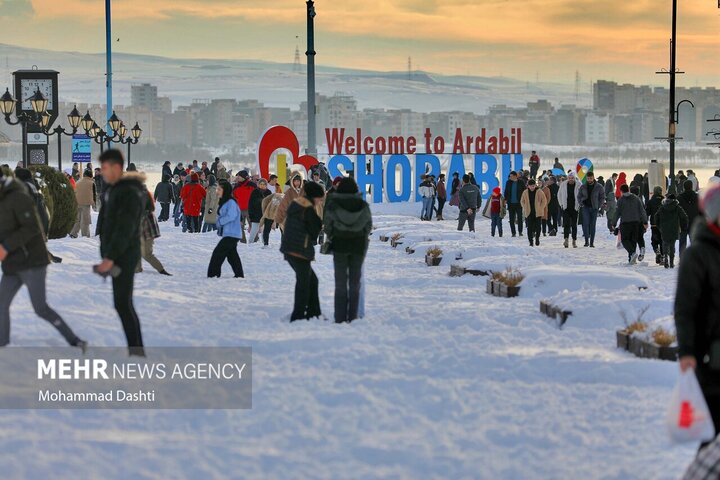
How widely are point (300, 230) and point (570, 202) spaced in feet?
49.3

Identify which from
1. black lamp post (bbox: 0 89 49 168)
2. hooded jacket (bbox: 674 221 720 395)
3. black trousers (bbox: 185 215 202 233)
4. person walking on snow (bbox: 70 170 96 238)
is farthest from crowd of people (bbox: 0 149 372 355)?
black lamp post (bbox: 0 89 49 168)

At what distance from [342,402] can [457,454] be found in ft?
5.02

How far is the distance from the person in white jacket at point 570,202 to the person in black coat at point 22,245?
18142 mm

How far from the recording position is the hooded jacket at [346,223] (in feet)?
39.6

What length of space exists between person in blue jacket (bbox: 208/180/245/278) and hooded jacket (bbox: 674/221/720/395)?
11.4 metres

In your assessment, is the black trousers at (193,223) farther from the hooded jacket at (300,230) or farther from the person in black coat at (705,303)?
the person in black coat at (705,303)

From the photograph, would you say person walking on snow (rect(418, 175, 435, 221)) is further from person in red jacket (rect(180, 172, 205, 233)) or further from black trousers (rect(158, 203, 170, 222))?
person in red jacket (rect(180, 172, 205, 233))

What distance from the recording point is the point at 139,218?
9.34m

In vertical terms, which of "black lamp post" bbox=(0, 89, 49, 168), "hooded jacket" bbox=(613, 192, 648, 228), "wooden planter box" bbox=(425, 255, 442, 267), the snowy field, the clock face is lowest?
"wooden planter box" bbox=(425, 255, 442, 267)

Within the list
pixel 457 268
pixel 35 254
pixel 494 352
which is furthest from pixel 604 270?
pixel 35 254

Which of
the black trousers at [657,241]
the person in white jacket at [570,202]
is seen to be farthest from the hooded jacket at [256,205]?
the black trousers at [657,241]

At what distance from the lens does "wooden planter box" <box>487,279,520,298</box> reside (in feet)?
49.7

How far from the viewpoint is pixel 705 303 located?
586 cm

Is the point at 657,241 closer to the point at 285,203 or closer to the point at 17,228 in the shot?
the point at 285,203
